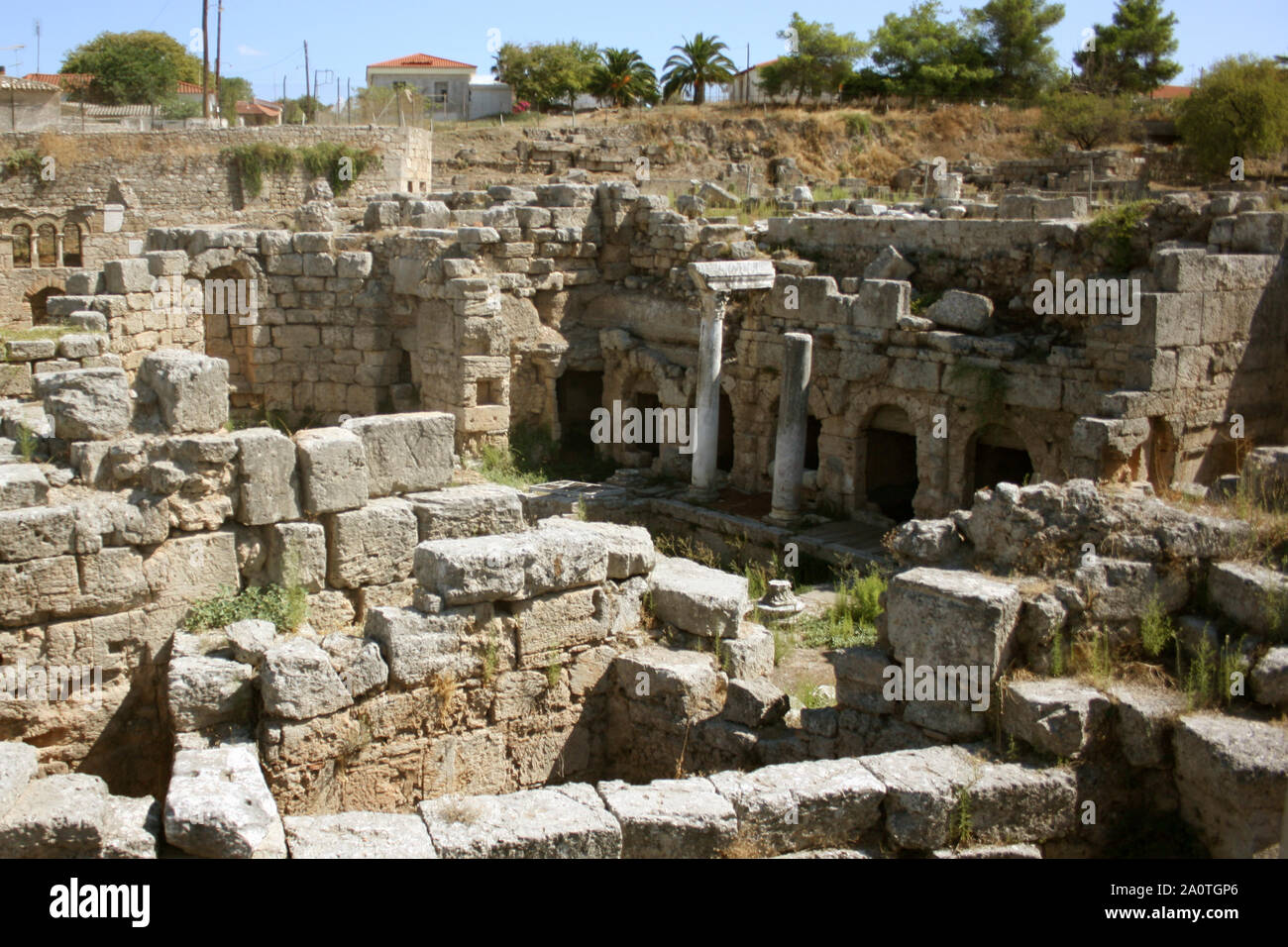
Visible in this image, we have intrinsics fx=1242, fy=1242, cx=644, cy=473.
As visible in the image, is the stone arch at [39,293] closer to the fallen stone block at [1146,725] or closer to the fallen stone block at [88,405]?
the fallen stone block at [88,405]

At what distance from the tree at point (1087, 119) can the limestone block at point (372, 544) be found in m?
26.5

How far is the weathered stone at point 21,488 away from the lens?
23.2 ft

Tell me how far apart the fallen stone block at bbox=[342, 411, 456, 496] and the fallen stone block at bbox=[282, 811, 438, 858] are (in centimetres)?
290

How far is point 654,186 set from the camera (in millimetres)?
25094

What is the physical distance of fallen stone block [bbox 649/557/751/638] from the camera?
8117mm

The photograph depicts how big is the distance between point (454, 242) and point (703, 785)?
12726 millimetres

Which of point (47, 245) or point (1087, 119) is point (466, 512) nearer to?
point (47, 245)

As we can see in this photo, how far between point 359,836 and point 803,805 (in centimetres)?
205

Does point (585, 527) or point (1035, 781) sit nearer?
point (1035, 781)

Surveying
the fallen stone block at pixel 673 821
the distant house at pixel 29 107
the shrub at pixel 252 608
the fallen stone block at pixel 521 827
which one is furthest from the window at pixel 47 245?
the fallen stone block at pixel 673 821

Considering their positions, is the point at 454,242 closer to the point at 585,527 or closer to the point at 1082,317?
the point at 1082,317

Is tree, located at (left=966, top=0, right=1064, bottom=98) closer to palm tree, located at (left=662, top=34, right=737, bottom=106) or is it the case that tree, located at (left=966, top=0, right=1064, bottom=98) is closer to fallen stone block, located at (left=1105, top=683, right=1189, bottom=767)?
palm tree, located at (left=662, top=34, right=737, bottom=106)

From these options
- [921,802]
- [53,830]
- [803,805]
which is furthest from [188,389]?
[921,802]
